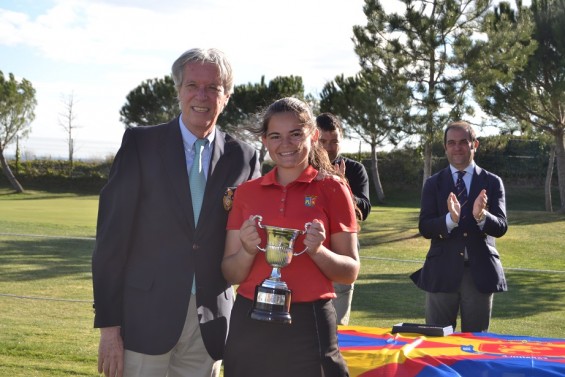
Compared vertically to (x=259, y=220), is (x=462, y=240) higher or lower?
lower

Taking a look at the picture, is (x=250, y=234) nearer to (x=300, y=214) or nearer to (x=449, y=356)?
(x=300, y=214)

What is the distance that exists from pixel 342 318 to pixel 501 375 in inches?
78.9

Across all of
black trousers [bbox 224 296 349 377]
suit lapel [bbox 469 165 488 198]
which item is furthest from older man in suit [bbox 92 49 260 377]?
suit lapel [bbox 469 165 488 198]

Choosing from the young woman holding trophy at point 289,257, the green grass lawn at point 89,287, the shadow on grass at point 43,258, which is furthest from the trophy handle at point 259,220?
the shadow on grass at point 43,258

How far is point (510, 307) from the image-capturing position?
11227mm

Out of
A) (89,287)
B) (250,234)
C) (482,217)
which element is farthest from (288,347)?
(89,287)

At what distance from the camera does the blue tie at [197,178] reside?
3363 mm

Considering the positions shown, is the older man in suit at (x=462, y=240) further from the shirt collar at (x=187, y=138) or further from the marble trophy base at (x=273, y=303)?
the marble trophy base at (x=273, y=303)

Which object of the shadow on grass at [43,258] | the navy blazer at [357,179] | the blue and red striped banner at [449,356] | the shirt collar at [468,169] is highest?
the shirt collar at [468,169]

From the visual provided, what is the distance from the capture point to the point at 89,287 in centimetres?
1234

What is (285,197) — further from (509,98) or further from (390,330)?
(509,98)

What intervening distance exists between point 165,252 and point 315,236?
657 mm

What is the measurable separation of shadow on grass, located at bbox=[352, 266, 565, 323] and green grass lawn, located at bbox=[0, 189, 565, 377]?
0.01 metres

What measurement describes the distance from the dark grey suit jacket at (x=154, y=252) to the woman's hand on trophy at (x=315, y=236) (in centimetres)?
50
